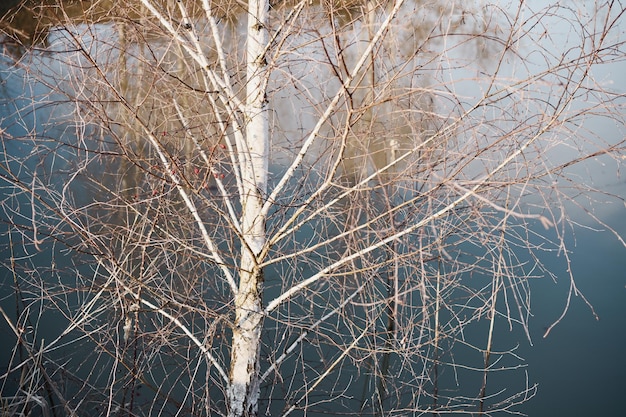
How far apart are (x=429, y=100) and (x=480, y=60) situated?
0.96 ft

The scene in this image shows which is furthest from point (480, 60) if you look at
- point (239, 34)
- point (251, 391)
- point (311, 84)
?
point (251, 391)

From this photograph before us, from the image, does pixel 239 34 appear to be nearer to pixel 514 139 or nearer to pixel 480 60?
pixel 480 60

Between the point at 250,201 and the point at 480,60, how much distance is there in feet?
3.77

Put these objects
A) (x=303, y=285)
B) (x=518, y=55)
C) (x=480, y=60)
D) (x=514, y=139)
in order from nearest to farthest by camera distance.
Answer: (x=518, y=55) → (x=514, y=139) → (x=480, y=60) → (x=303, y=285)

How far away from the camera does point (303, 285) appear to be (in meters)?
2.80

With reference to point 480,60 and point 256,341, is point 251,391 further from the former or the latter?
point 480,60

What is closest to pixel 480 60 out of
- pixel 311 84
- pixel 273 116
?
pixel 311 84

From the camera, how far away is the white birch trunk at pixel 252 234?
9.16ft

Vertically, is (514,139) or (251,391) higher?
(514,139)

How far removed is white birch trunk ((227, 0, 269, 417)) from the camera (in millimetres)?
2791

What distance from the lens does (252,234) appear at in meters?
2.81

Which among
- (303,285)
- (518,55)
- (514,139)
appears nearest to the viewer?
(518,55)

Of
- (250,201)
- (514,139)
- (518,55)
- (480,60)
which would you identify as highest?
(480,60)

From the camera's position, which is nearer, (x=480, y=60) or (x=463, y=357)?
(x=480, y=60)
